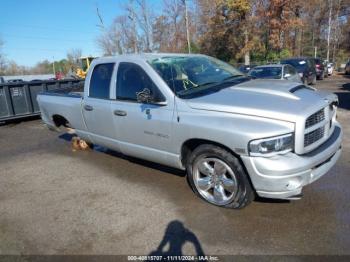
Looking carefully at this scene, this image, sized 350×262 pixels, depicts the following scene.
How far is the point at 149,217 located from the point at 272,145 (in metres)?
1.70

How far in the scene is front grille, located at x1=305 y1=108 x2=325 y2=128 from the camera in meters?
3.26

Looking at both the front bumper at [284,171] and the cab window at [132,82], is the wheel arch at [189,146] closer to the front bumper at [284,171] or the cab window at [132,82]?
the front bumper at [284,171]

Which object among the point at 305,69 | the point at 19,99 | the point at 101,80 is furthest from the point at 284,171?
the point at 305,69

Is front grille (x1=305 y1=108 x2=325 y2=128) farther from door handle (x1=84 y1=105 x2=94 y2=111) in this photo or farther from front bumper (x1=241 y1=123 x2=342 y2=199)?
door handle (x1=84 y1=105 x2=94 y2=111)

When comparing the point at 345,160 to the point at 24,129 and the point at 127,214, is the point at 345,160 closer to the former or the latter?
the point at 127,214

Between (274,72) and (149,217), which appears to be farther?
(274,72)

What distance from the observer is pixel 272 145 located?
316 centimetres

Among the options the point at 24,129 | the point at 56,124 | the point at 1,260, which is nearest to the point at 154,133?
the point at 1,260

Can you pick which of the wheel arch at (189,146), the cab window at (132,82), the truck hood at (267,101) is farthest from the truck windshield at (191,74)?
the wheel arch at (189,146)

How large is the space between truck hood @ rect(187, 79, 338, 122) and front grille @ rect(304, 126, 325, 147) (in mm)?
243

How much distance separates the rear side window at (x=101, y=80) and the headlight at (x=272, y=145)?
2.63 metres

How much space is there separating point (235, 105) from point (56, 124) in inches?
176

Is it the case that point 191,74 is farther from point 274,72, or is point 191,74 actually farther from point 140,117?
point 274,72

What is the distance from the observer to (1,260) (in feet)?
10.2
